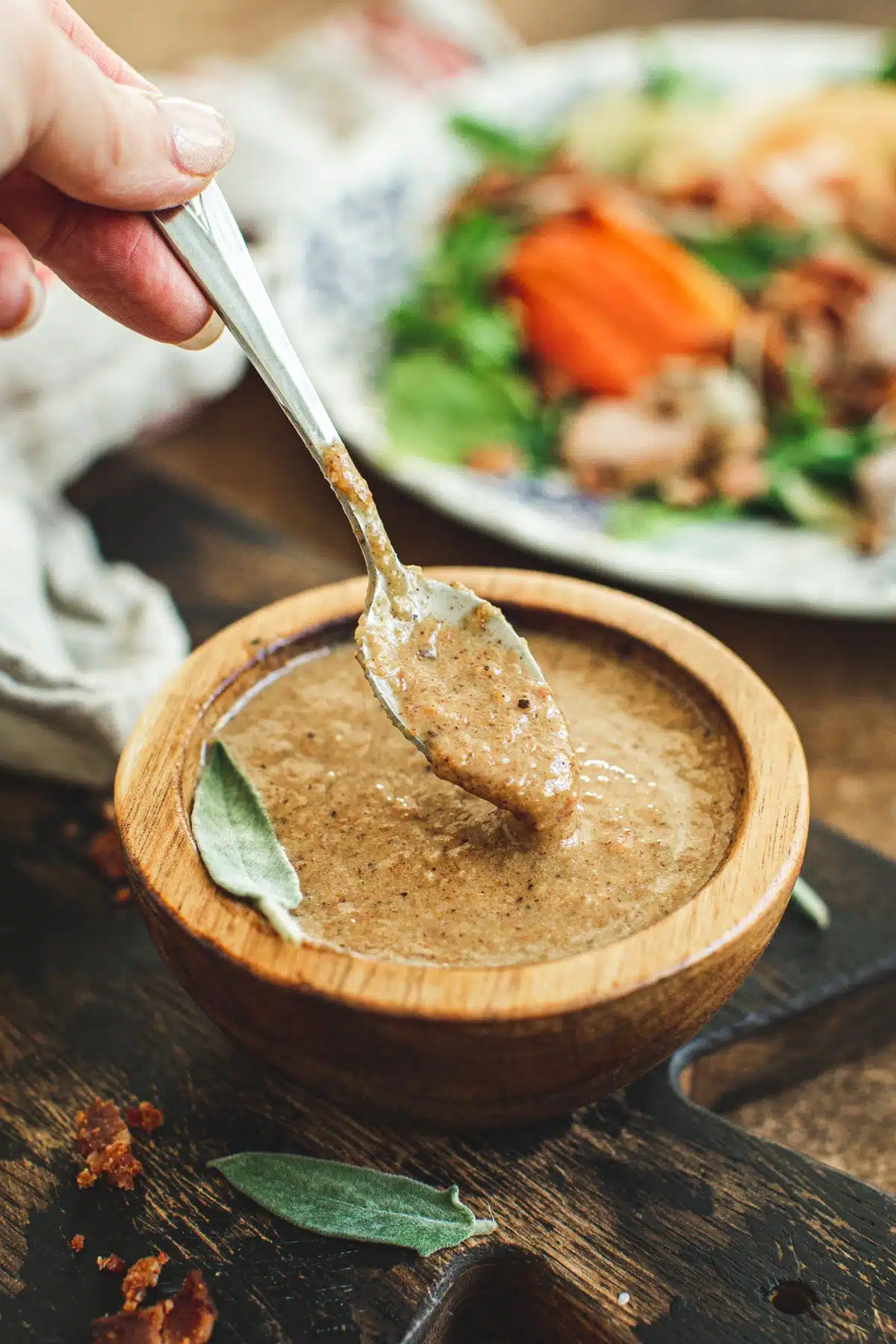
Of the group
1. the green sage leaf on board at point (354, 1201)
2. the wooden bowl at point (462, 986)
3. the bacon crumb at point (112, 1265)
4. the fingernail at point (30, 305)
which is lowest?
the bacon crumb at point (112, 1265)

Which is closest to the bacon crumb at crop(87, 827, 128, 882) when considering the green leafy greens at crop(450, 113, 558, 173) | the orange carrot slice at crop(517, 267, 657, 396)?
the orange carrot slice at crop(517, 267, 657, 396)

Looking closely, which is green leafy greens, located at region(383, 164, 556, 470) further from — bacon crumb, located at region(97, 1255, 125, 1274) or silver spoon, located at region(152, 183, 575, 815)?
bacon crumb, located at region(97, 1255, 125, 1274)

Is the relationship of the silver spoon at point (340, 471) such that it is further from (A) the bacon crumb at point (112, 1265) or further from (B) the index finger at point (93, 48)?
(A) the bacon crumb at point (112, 1265)

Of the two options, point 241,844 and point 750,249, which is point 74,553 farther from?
point 750,249

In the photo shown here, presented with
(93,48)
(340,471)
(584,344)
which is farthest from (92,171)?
(584,344)

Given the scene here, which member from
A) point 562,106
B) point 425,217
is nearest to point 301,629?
point 425,217

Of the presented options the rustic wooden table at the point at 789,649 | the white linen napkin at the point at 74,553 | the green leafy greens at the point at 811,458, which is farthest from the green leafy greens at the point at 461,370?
the green leafy greens at the point at 811,458

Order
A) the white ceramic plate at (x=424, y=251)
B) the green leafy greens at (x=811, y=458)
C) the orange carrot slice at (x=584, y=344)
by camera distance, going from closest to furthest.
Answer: the white ceramic plate at (x=424, y=251), the green leafy greens at (x=811, y=458), the orange carrot slice at (x=584, y=344)
